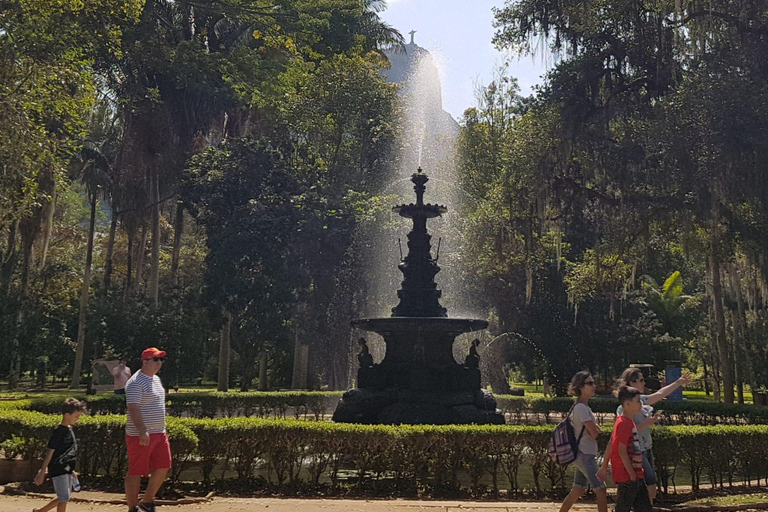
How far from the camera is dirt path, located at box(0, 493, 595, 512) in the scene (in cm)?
786

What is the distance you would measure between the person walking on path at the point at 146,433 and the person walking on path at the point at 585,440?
384 cm

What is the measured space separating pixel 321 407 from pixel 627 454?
1535 centimetres

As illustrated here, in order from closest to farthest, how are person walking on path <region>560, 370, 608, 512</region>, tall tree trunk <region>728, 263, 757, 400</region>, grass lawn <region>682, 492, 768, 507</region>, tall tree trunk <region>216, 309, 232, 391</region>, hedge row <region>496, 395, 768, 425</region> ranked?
1. person walking on path <region>560, 370, 608, 512</region>
2. grass lawn <region>682, 492, 768, 507</region>
3. hedge row <region>496, 395, 768, 425</region>
4. tall tree trunk <region>728, 263, 757, 400</region>
5. tall tree trunk <region>216, 309, 232, 391</region>

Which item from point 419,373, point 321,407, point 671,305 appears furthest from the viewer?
point 671,305

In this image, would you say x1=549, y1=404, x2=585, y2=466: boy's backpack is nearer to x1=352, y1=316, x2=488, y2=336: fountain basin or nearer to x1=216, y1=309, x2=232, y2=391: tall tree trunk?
x1=352, y1=316, x2=488, y2=336: fountain basin

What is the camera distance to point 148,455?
265 inches

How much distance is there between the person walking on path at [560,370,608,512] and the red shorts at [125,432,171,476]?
3.82m

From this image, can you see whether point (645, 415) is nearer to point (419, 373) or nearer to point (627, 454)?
point (627, 454)

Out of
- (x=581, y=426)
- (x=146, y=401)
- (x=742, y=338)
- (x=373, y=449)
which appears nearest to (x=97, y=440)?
(x=146, y=401)

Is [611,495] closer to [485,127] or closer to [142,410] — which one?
[142,410]

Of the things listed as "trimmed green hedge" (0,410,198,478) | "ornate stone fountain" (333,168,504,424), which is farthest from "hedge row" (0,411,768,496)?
"ornate stone fountain" (333,168,504,424)

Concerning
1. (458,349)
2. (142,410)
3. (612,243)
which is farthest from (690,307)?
(142,410)

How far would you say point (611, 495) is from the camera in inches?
356

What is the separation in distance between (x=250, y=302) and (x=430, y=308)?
49.9 feet
